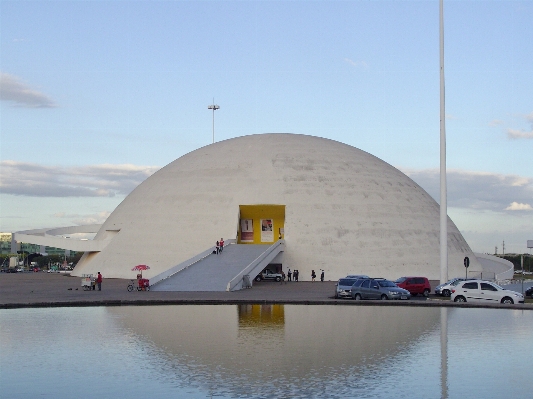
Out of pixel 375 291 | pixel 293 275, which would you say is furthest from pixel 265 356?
pixel 293 275

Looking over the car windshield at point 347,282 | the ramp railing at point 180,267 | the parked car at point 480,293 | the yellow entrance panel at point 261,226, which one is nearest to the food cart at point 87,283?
the ramp railing at point 180,267

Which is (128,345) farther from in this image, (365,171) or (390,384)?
(365,171)

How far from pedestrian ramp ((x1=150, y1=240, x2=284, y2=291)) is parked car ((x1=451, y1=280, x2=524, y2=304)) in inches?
488

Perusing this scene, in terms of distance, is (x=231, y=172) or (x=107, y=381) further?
(x=231, y=172)

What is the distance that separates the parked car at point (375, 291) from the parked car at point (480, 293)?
2.41 m

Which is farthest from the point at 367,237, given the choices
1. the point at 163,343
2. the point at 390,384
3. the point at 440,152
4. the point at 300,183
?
the point at 390,384

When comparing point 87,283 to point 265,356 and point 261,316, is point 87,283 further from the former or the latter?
point 265,356

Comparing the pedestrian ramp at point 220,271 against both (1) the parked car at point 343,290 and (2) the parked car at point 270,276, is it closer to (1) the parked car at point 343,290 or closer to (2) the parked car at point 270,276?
(2) the parked car at point 270,276

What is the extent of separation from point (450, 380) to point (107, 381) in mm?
6037

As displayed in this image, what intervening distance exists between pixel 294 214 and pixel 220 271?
1159 centimetres

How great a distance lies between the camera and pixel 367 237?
52.5m

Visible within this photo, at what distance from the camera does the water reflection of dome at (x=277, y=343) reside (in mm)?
13102

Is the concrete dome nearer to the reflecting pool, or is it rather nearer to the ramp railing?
the ramp railing

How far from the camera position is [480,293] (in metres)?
31.4
